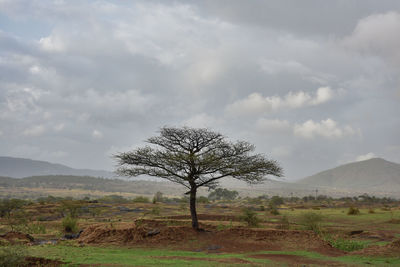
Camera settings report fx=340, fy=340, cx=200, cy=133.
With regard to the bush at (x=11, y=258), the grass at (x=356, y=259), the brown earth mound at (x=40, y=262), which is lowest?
the grass at (x=356, y=259)

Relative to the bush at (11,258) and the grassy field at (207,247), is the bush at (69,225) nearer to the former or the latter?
the grassy field at (207,247)

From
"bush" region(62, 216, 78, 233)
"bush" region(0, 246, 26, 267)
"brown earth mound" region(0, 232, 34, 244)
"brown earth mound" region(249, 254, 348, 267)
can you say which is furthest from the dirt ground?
"bush" region(0, 246, 26, 267)

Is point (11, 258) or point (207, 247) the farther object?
point (207, 247)

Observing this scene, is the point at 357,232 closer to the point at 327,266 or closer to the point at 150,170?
the point at 327,266

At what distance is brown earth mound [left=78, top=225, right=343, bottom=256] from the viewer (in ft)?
75.4

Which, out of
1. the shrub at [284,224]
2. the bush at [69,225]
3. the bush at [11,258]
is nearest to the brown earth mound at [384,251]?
the shrub at [284,224]

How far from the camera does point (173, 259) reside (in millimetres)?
18375

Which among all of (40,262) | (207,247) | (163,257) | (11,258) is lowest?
(207,247)

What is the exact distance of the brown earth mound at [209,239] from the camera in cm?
2298

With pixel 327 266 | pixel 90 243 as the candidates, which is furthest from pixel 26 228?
pixel 327 266

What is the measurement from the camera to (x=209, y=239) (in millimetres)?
24500

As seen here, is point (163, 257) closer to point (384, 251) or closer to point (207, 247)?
point (207, 247)

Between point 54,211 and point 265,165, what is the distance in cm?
4000

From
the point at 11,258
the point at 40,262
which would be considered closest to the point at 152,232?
the point at 40,262
